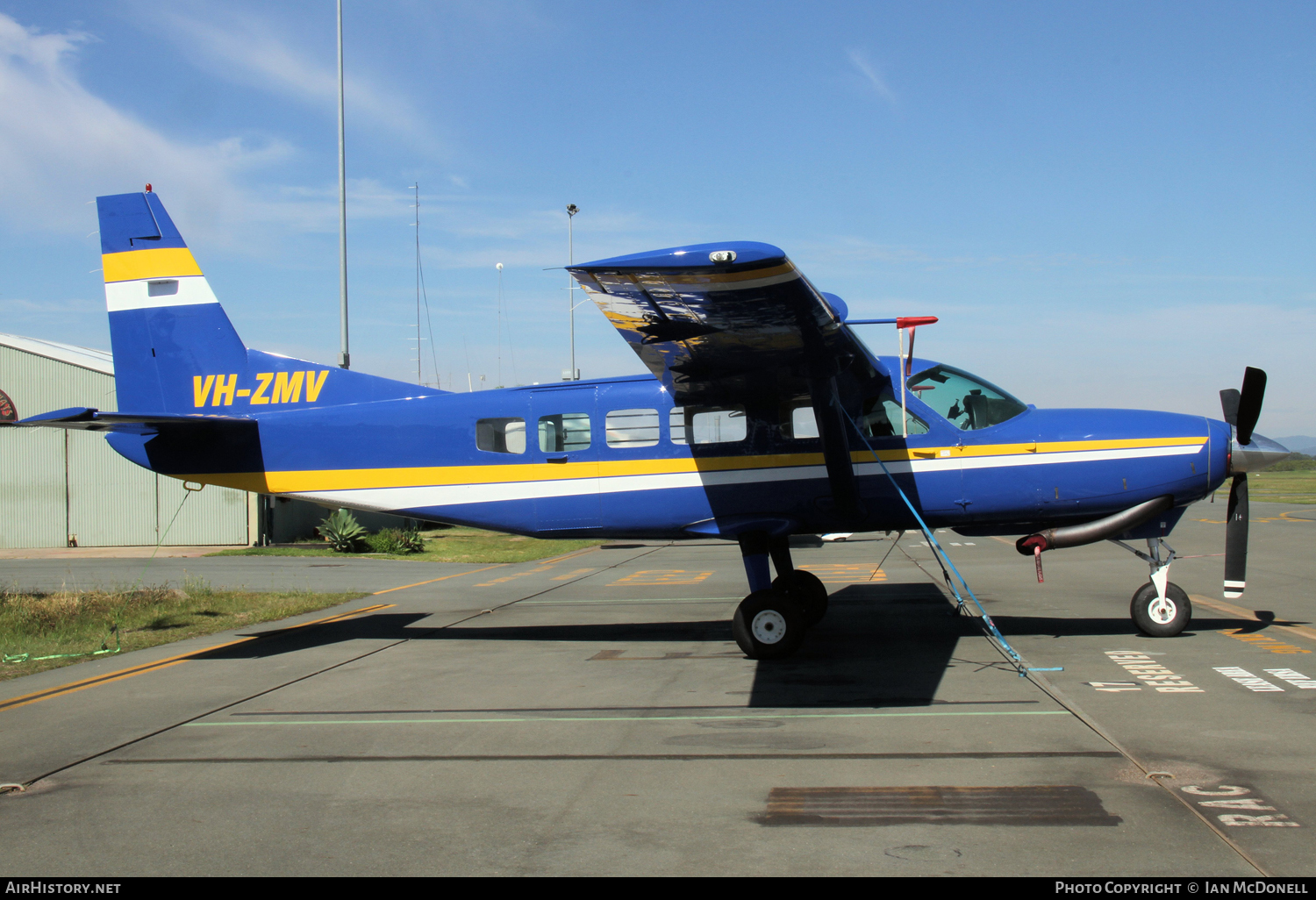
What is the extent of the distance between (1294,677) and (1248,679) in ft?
1.34

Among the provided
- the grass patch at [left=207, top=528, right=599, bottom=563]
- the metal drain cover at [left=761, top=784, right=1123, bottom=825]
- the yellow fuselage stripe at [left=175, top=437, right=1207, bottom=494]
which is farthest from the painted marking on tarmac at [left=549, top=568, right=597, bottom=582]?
the metal drain cover at [left=761, top=784, right=1123, bottom=825]

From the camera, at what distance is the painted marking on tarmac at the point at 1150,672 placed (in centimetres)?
704

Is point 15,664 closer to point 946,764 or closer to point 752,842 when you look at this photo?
point 752,842

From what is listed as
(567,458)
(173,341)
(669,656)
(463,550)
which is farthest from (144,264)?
(463,550)

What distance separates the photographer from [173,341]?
10.8 metres

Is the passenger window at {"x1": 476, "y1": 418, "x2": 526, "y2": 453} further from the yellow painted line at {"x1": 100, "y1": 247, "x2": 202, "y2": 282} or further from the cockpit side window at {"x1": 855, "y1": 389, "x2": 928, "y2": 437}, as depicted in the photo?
the yellow painted line at {"x1": 100, "y1": 247, "x2": 202, "y2": 282}

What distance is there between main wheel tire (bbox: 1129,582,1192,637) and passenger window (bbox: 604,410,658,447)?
5256 millimetres

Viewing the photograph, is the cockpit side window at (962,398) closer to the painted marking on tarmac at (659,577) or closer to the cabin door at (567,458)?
the cabin door at (567,458)

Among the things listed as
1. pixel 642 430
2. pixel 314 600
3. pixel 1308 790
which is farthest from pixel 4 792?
pixel 314 600

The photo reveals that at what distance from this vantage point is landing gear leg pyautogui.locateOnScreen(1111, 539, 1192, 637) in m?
9.08

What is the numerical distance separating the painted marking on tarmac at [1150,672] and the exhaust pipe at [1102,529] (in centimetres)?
110

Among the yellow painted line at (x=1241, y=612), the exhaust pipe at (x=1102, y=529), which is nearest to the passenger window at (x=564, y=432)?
the exhaust pipe at (x=1102, y=529)

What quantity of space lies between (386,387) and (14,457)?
22.2 meters

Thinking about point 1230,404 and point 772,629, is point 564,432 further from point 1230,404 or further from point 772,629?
point 1230,404
